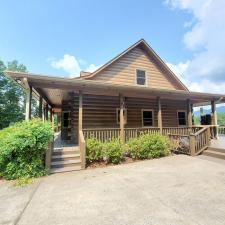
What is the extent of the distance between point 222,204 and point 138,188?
6.57 ft

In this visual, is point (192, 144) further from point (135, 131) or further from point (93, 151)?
point (93, 151)

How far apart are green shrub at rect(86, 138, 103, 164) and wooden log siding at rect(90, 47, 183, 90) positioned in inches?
241

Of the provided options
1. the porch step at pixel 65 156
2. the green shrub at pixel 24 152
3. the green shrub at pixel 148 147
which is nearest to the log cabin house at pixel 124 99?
the porch step at pixel 65 156

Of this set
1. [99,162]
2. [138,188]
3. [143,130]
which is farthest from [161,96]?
[138,188]

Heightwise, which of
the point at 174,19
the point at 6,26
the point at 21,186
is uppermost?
the point at 174,19

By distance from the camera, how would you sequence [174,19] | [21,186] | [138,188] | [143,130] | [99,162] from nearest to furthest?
1. [138,188]
2. [21,186]
3. [99,162]
4. [143,130]
5. [174,19]

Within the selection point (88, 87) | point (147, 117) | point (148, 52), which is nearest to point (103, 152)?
point (88, 87)

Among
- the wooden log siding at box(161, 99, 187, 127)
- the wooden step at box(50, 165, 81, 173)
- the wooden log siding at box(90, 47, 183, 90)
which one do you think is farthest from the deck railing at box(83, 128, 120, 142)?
the wooden log siding at box(161, 99, 187, 127)

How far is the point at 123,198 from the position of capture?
4.32 m

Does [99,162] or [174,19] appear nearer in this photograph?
[99,162]

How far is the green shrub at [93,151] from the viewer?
7.58 meters

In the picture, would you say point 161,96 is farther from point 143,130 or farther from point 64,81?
point 64,81

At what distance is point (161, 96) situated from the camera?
10.6 m

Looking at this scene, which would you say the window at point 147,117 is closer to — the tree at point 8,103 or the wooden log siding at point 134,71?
the wooden log siding at point 134,71
